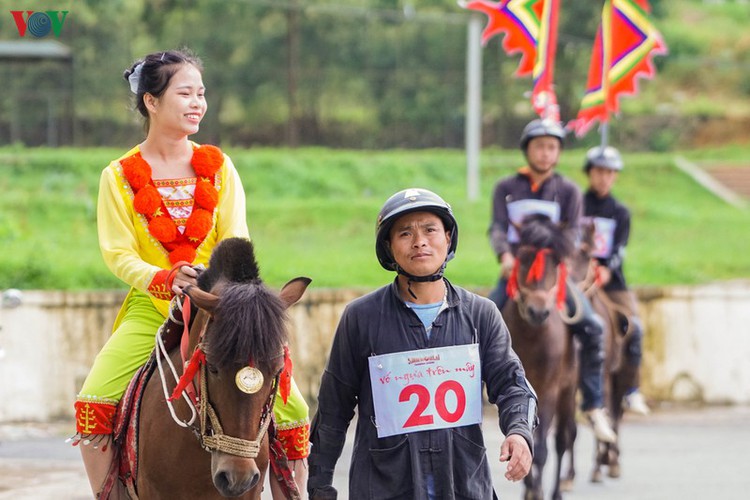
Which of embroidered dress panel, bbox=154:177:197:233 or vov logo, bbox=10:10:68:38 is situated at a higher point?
vov logo, bbox=10:10:68:38

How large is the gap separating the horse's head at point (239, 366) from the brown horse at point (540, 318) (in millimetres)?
5029

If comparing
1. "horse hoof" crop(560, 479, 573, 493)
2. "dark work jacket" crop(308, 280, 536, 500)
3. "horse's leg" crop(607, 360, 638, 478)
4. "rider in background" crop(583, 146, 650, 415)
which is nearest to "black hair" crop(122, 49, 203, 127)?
"dark work jacket" crop(308, 280, 536, 500)

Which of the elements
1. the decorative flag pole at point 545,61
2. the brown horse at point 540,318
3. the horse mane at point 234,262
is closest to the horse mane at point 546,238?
the brown horse at point 540,318

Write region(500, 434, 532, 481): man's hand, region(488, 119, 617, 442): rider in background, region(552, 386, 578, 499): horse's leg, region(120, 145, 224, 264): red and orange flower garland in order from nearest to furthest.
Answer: region(500, 434, 532, 481): man's hand
region(120, 145, 224, 264): red and orange flower garland
region(488, 119, 617, 442): rider in background
region(552, 386, 578, 499): horse's leg

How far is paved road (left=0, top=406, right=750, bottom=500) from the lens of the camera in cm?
1100

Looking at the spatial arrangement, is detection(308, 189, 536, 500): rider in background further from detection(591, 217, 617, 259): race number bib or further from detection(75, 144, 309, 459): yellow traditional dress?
detection(591, 217, 617, 259): race number bib

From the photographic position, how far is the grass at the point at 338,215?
18094 mm

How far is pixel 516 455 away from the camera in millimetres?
4984

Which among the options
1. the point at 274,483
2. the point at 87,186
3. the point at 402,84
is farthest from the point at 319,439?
the point at 402,84

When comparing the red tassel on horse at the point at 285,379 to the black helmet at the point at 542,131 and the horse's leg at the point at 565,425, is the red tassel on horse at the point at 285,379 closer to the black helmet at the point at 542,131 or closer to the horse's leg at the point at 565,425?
the black helmet at the point at 542,131

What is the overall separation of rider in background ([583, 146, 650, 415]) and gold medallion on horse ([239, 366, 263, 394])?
8.42m

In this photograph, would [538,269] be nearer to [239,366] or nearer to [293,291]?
[293,291]

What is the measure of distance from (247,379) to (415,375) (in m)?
0.67

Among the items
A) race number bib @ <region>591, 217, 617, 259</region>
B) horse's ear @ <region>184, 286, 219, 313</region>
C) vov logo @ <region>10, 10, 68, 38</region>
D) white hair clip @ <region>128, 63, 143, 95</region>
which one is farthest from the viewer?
race number bib @ <region>591, 217, 617, 259</region>
